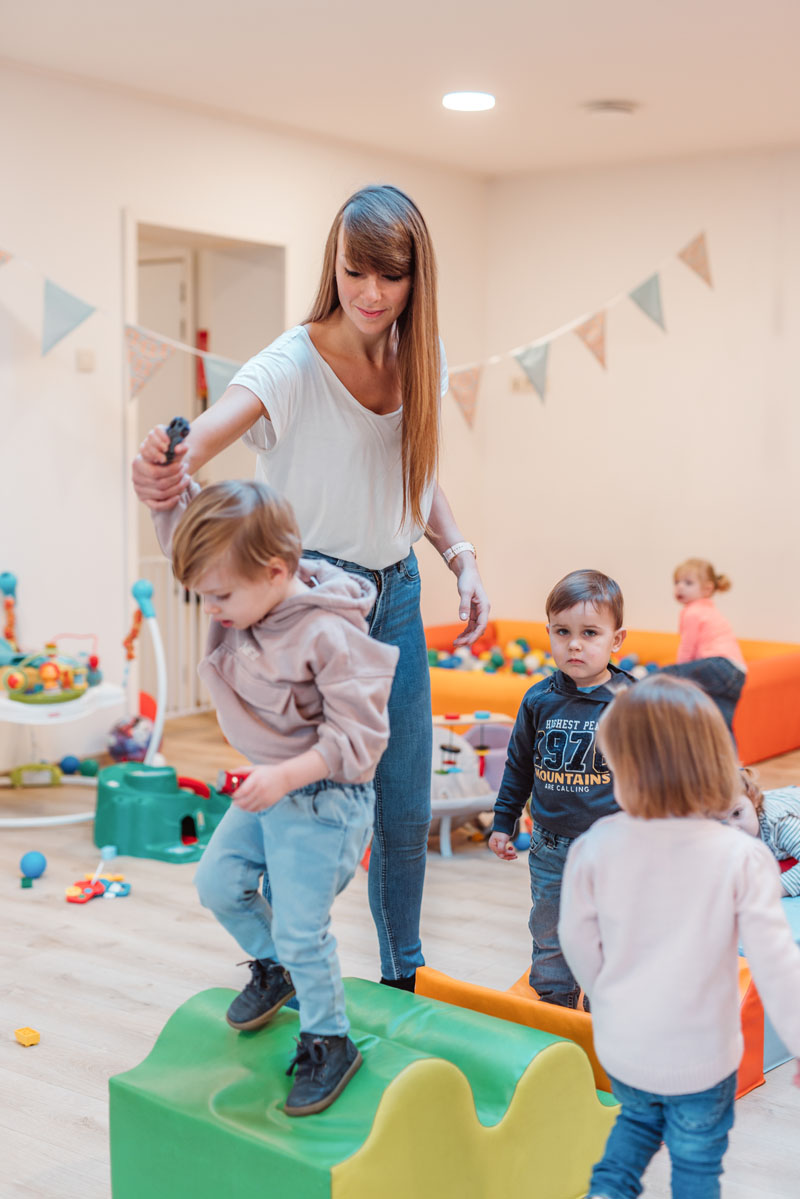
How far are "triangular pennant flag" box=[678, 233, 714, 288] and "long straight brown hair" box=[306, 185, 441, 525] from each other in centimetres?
434

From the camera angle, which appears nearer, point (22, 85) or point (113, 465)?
point (22, 85)

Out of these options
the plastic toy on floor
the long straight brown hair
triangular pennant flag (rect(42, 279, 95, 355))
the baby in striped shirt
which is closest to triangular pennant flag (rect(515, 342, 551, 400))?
triangular pennant flag (rect(42, 279, 95, 355))

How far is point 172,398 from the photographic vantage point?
628 centimetres

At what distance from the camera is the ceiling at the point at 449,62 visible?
4047 millimetres

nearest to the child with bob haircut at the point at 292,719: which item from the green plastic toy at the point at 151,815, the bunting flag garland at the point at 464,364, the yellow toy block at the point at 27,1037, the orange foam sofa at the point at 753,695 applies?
the yellow toy block at the point at 27,1037

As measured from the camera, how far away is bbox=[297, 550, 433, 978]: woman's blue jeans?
2002 mm

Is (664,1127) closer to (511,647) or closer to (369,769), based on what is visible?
(369,769)

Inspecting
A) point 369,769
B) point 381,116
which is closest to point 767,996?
point 369,769

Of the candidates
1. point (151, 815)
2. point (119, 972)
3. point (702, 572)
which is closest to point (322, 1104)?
point (119, 972)

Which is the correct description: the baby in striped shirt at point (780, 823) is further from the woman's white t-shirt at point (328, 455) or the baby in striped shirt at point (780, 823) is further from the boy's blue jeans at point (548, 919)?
the woman's white t-shirt at point (328, 455)

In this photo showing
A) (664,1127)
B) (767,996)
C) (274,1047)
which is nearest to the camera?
(767,996)

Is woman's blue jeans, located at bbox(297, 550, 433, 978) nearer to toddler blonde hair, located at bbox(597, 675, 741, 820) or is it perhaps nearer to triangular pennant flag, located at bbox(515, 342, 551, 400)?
toddler blonde hair, located at bbox(597, 675, 741, 820)

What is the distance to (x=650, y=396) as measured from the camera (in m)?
6.25

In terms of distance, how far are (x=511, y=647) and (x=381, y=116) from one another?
2505 millimetres
